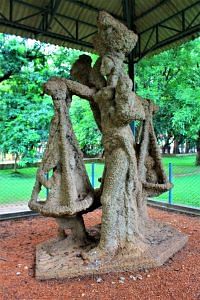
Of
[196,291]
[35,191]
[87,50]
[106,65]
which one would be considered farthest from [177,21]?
[196,291]

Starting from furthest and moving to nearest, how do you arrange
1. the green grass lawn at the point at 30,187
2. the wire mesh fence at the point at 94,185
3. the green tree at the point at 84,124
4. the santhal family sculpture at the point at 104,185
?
the green tree at the point at 84,124, the green grass lawn at the point at 30,187, the wire mesh fence at the point at 94,185, the santhal family sculpture at the point at 104,185

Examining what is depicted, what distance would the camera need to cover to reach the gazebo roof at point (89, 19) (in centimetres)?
772

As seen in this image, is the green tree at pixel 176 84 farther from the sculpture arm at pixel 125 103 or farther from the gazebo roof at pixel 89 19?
the sculpture arm at pixel 125 103

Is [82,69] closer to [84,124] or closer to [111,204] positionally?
[111,204]

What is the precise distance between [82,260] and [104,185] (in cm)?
108

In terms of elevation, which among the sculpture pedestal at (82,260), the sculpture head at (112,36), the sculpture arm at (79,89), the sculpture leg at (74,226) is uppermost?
the sculpture head at (112,36)

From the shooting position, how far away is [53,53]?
13742 mm

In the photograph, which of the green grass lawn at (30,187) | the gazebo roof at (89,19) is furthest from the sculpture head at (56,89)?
the green grass lawn at (30,187)

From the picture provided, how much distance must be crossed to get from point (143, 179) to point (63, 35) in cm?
562

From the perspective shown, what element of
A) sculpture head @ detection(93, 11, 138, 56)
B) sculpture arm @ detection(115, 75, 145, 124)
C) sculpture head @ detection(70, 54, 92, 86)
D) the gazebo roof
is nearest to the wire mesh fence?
the gazebo roof

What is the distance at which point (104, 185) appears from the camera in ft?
14.5

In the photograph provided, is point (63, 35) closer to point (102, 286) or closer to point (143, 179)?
point (143, 179)

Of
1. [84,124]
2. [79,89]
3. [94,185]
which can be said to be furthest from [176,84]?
[79,89]

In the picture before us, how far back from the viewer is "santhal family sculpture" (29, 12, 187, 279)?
13.3 feet
